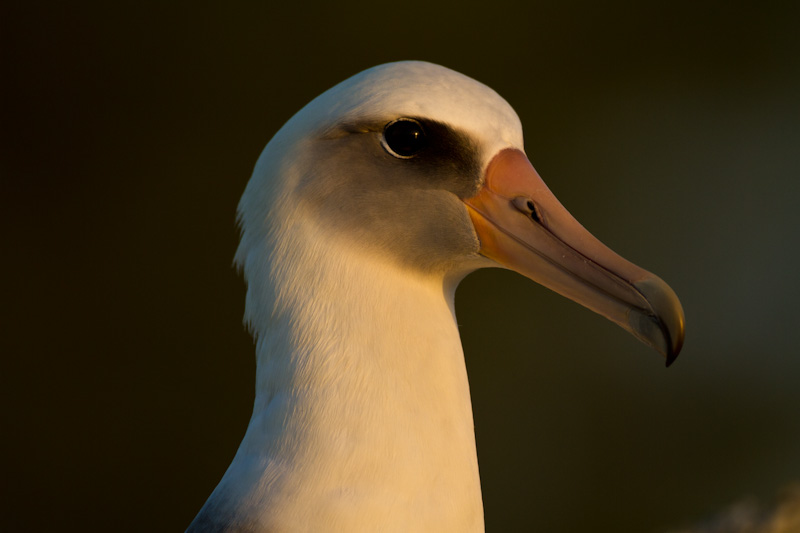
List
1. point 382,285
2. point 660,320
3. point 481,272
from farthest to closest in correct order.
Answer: point 481,272
point 382,285
point 660,320

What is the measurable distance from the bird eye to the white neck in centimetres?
12

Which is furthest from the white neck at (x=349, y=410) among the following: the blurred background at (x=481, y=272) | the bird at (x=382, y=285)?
the blurred background at (x=481, y=272)

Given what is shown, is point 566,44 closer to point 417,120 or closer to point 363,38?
point 363,38

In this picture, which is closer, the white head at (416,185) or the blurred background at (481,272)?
the white head at (416,185)

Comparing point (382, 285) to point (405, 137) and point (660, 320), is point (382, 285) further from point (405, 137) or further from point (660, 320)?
point (660, 320)

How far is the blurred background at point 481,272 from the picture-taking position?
8.97ft

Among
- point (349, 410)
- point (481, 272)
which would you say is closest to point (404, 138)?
point (349, 410)

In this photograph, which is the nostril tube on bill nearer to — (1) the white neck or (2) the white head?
(2) the white head

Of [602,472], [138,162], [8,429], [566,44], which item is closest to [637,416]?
[602,472]

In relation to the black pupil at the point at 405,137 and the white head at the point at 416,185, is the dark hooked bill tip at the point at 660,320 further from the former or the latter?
the black pupil at the point at 405,137

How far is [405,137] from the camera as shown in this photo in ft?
2.69

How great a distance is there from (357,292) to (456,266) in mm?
133

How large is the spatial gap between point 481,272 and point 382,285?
7.52 feet

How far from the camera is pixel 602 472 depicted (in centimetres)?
313
